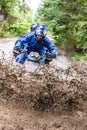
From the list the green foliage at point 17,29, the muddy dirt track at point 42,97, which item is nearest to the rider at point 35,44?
the muddy dirt track at point 42,97

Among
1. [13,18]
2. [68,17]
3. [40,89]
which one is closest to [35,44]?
[68,17]

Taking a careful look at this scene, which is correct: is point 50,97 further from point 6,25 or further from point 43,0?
point 6,25

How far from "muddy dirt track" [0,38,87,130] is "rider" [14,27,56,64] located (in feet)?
4.83

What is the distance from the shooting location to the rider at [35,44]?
897cm

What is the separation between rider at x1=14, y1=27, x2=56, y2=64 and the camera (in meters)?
8.97

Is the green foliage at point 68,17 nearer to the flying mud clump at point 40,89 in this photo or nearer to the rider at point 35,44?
the rider at point 35,44

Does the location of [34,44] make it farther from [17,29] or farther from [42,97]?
[17,29]

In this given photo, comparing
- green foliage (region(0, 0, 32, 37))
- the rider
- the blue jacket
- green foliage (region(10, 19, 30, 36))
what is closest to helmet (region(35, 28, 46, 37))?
the rider

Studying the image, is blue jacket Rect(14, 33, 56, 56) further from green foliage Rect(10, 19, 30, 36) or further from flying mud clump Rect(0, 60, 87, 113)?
green foliage Rect(10, 19, 30, 36)

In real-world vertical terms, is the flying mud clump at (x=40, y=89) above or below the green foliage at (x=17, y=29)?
above

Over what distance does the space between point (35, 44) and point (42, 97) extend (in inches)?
108

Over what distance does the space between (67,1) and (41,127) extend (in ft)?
12.3

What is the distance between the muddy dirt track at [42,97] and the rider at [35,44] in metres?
1.47

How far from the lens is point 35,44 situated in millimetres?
9508
